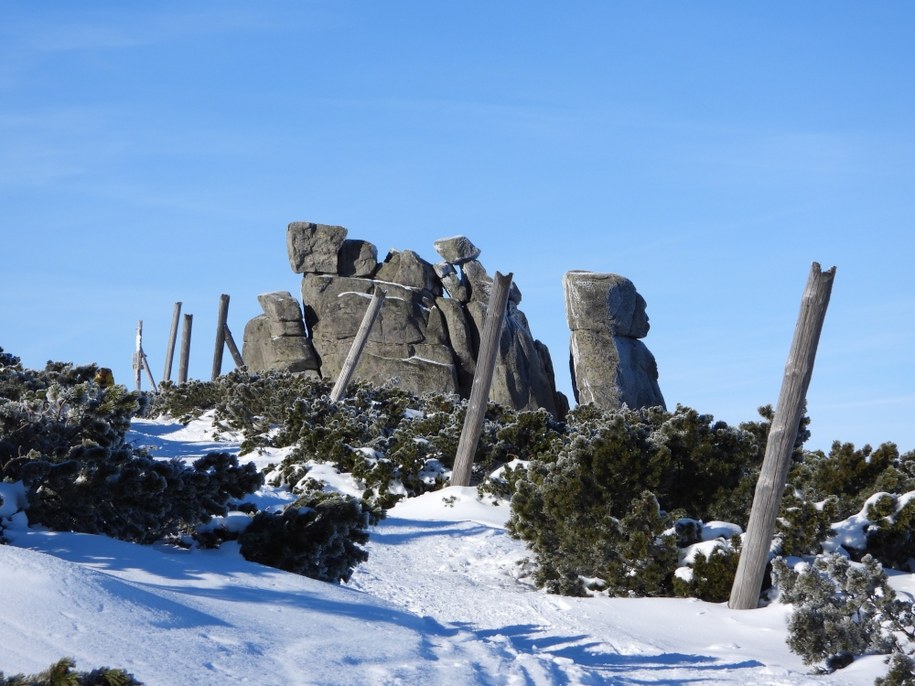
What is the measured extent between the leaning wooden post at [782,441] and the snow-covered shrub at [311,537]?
3.56 m

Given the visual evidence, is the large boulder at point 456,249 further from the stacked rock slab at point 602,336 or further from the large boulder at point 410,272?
the stacked rock slab at point 602,336

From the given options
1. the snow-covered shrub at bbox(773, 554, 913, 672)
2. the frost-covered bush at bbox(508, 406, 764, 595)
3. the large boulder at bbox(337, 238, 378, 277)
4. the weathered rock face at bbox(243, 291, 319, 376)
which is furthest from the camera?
the large boulder at bbox(337, 238, 378, 277)

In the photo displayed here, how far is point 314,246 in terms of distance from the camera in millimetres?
35156

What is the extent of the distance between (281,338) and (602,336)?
10.4 m

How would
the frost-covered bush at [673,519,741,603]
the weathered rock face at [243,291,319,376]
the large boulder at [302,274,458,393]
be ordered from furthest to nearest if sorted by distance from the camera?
the weathered rock face at [243,291,319,376]
the large boulder at [302,274,458,393]
the frost-covered bush at [673,519,741,603]

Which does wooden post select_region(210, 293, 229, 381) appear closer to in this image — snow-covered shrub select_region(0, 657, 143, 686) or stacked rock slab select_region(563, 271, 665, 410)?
stacked rock slab select_region(563, 271, 665, 410)

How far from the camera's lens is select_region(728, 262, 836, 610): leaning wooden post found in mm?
9289

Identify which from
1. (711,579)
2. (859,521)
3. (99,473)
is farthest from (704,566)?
(99,473)

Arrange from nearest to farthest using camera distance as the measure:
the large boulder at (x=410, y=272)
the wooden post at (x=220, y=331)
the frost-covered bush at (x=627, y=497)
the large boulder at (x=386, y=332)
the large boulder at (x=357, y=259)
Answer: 1. the frost-covered bush at (x=627, y=497)
2. the wooden post at (x=220, y=331)
3. the large boulder at (x=386, y=332)
4. the large boulder at (x=410, y=272)
5. the large boulder at (x=357, y=259)

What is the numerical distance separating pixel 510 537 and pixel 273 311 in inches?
950

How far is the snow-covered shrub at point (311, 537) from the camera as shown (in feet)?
24.5

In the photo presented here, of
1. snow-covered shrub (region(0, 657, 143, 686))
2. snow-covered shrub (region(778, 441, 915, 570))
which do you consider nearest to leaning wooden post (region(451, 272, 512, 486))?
snow-covered shrub (region(778, 441, 915, 570))

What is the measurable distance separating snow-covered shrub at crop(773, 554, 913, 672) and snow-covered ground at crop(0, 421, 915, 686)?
0.58 ft

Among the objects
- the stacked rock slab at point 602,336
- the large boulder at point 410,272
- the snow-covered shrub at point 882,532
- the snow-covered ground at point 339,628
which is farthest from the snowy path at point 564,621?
the large boulder at point 410,272
